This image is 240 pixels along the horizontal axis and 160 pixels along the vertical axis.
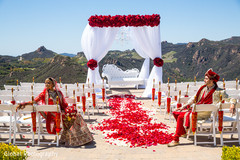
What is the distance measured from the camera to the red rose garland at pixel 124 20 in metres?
10.5

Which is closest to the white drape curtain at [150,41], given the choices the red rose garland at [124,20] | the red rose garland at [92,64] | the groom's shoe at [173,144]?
the red rose garland at [124,20]

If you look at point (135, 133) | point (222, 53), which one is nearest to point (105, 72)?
point (135, 133)

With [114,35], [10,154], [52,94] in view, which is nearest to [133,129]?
[52,94]

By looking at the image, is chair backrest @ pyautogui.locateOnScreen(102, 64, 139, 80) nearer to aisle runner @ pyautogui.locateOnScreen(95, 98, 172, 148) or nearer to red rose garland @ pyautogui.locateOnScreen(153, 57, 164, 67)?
red rose garland @ pyautogui.locateOnScreen(153, 57, 164, 67)

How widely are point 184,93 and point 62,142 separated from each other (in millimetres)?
3915

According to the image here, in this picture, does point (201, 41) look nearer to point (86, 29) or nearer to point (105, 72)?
point (105, 72)

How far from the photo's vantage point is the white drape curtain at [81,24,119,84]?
35.5 feet

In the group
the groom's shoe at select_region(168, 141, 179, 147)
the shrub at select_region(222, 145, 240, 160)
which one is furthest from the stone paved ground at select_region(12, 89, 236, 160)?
the shrub at select_region(222, 145, 240, 160)

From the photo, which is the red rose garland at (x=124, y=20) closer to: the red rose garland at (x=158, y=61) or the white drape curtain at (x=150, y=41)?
the white drape curtain at (x=150, y=41)

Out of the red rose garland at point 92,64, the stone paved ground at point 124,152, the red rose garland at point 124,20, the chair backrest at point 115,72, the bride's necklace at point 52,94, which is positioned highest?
the red rose garland at point 124,20

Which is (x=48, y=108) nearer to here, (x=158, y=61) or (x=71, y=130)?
(x=71, y=130)

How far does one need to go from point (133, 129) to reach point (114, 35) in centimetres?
638

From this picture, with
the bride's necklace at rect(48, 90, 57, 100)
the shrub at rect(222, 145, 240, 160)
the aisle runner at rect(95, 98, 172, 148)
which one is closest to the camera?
the shrub at rect(222, 145, 240, 160)

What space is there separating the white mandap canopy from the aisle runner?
3.45 m
